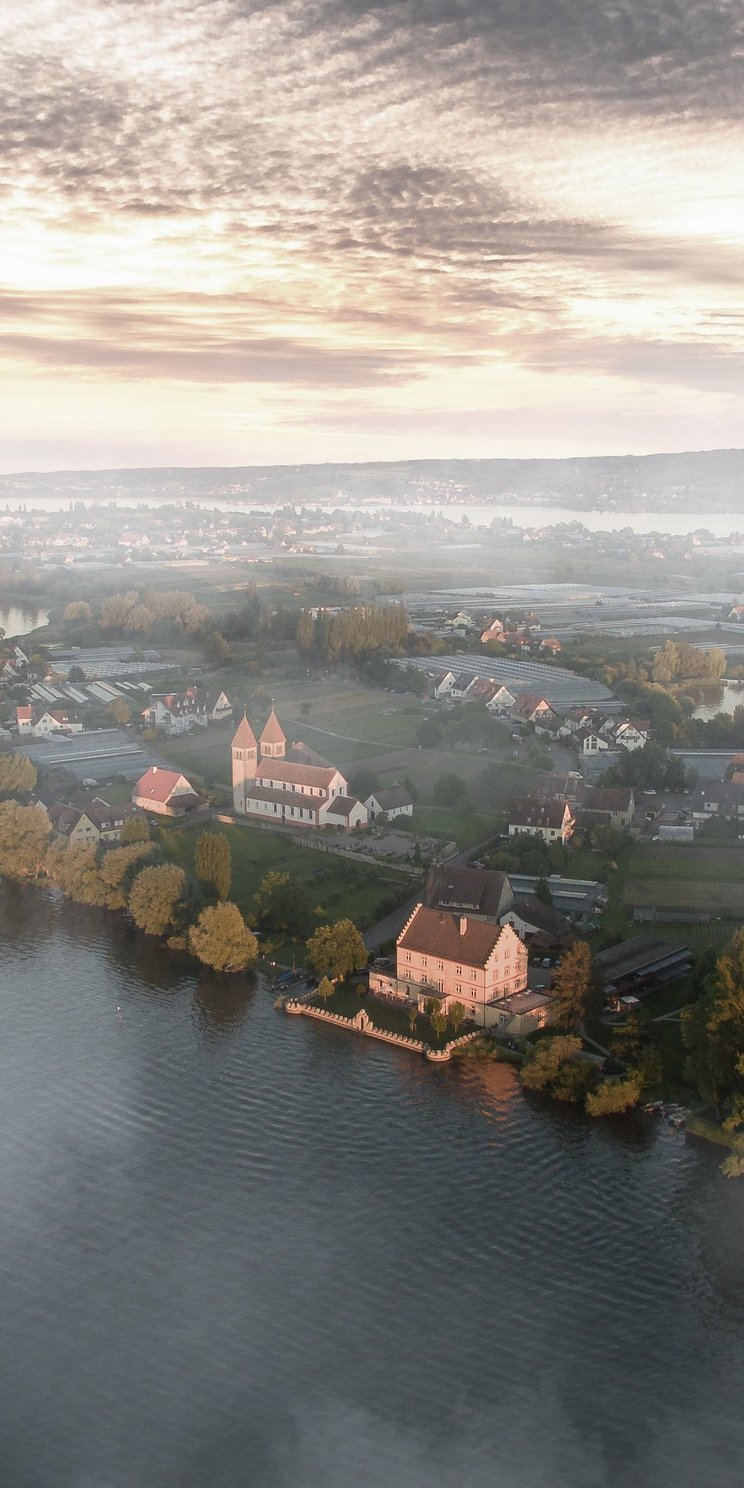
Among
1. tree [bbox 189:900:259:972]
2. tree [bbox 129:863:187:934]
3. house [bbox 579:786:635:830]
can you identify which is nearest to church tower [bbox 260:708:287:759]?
house [bbox 579:786:635:830]

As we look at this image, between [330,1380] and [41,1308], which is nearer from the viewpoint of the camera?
[330,1380]

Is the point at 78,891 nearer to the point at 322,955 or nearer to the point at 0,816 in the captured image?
the point at 0,816

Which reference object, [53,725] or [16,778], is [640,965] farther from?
[53,725]

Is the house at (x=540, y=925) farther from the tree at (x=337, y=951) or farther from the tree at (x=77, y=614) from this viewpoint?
the tree at (x=77, y=614)

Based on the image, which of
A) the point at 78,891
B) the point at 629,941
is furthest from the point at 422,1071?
the point at 78,891

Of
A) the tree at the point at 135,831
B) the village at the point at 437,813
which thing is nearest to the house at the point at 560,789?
the village at the point at 437,813

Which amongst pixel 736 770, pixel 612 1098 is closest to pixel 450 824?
pixel 736 770
